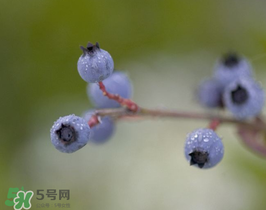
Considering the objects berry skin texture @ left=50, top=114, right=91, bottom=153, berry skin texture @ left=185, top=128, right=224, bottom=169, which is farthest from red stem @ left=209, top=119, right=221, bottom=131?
berry skin texture @ left=50, top=114, right=91, bottom=153

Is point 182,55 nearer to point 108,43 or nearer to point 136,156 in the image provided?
point 108,43

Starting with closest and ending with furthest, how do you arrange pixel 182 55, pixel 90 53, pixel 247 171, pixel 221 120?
1. pixel 90 53
2. pixel 221 120
3. pixel 247 171
4. pixel 182 55

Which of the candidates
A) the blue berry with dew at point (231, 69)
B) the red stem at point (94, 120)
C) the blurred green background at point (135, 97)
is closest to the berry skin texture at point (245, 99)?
the blue berry with dew at point (231, 69)

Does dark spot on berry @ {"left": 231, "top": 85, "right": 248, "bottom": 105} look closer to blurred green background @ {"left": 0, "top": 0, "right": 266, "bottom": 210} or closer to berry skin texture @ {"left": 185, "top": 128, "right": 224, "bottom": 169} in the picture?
→ berry skin texture @ {"left": 185, "top": 128, "right": 224, "bottom": 169}

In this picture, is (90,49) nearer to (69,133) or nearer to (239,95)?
(69,133)

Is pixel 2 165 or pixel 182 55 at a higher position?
pixel 182 55

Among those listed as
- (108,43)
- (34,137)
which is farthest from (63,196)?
(108,43)
